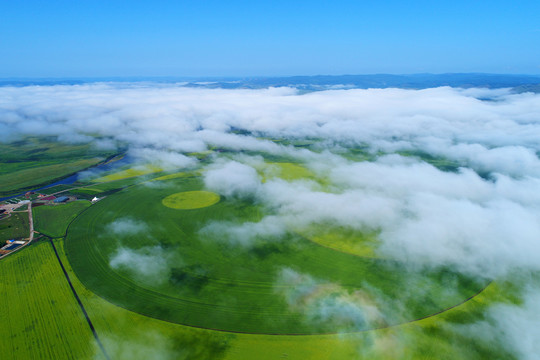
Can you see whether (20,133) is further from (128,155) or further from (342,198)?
(342,198)

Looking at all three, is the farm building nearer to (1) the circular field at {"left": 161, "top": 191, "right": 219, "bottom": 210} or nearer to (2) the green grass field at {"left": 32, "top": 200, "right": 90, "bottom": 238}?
(2) the green grass field at {"left": 32, "top": 200, "right": 90, "bottom": 238}

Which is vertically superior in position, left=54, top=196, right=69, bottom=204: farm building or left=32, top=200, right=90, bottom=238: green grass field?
left=54, top=196, right=69, bottom=204: farm building

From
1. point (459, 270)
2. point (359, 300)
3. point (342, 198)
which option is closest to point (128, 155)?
point (342, 198)

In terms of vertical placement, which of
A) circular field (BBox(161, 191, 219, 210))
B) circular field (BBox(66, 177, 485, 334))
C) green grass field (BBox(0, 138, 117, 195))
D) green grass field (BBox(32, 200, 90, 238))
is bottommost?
circular field (BBox(66, 177, 485, 334))

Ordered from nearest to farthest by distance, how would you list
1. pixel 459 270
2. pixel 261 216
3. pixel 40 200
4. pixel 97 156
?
pixel 459 270, pixel 261 216, pixel 40 200, pixel 97 156

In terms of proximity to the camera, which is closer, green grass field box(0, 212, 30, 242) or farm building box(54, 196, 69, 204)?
green grass field box(0, 212, 30, 242)

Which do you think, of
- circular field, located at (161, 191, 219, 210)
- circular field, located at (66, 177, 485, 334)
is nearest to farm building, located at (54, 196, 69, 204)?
circular field, located at (66, 177, 485, 334)
